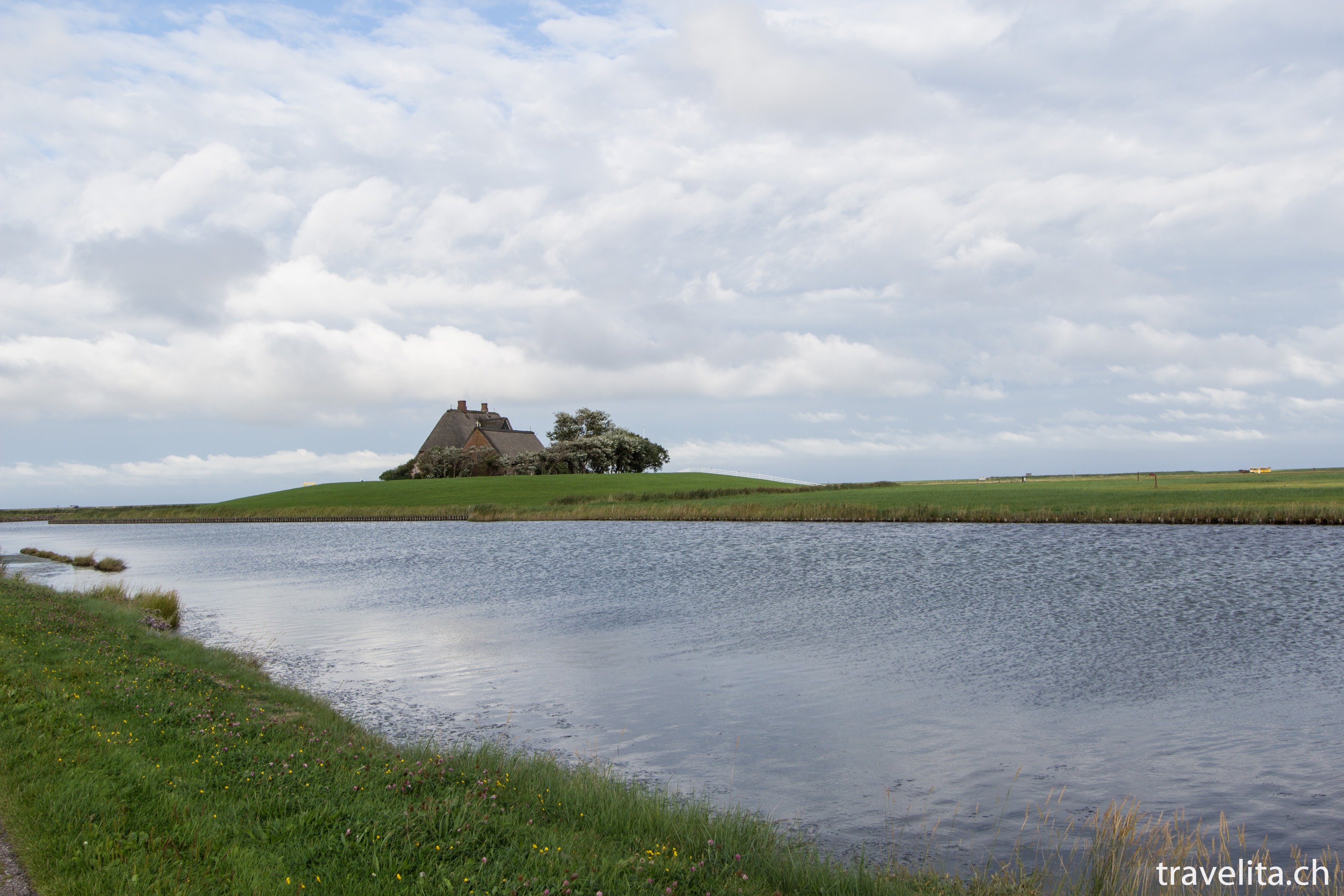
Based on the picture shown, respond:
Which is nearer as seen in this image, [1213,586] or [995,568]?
[1213,586]

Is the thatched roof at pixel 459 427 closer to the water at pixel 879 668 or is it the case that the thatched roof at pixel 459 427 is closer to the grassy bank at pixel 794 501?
the grassy bank at pixel 794 501

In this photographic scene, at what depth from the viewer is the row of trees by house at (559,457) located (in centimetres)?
11656

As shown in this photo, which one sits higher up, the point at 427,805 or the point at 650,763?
the point at 427,805

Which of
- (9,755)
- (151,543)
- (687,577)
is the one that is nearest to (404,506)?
(151,543)

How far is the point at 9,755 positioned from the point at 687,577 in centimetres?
2488

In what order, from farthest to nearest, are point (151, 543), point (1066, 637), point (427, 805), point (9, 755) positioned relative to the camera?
point (151, 543) < point (1066, 637) < point (9, 755) < point (427, 805)

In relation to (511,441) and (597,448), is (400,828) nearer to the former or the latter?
(597,448)

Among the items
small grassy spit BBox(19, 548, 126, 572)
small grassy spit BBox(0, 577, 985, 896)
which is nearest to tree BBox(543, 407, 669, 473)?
small grassy spit BBox(19, 548, 126, 572)

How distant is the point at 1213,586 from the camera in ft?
84.8

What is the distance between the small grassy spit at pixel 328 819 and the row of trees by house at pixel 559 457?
10407 centimetres

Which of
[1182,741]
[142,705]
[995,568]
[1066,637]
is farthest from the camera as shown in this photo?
[995,568]

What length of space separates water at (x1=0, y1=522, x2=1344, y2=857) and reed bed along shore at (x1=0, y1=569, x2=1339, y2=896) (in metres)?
1.09

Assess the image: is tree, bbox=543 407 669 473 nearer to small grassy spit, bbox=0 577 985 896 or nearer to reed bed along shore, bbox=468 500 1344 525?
reed bed along shore, bbox=468 500 1344 525

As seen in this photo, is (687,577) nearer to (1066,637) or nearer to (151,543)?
(1066,637)
